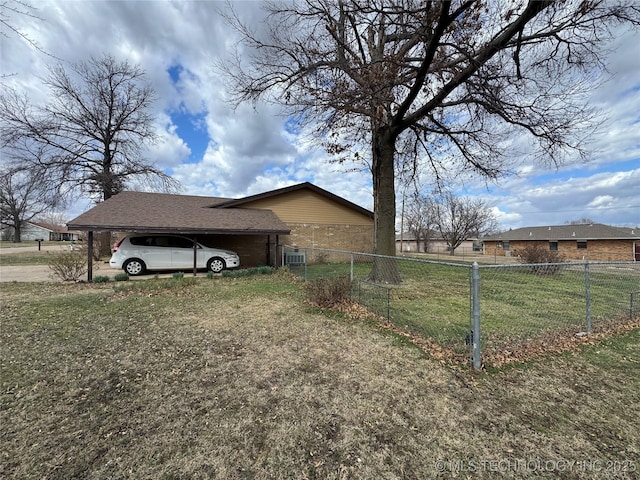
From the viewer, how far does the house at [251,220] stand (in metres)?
10.7

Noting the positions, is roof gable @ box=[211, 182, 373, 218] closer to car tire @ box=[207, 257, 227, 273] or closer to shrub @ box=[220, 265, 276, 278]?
car tire @ box=[207, 257, 227, 273]

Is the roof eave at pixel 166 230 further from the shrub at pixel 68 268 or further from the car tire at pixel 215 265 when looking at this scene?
the car tire at pixel 215 265

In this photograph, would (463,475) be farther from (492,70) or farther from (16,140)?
(16,140)

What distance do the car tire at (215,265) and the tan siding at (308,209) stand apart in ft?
14.4

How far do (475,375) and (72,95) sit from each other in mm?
27672

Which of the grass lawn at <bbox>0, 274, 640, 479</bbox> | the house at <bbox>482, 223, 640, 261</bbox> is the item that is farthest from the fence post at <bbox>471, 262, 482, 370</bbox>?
the house at <bbox>482, 223, 640, 261</bbox>

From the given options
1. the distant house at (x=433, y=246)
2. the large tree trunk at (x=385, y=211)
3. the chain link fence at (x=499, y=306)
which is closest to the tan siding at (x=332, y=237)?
the chain link fence at (x=499, y=306)

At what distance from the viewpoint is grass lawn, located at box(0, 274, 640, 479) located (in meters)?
2.10

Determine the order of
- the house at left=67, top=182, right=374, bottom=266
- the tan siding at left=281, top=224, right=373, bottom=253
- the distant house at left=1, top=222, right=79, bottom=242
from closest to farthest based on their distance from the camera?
the house at left=67, top=182, right=374, bottom=266
the tan siding at left=281, top=224, right=373, bottom=253
the distant house at left=1, top=222, right=79, bottom=242

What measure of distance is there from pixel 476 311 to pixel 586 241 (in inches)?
1626

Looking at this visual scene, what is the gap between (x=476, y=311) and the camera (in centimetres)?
343

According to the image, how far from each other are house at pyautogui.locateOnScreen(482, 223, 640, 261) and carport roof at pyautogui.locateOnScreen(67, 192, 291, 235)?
24665 millimetres

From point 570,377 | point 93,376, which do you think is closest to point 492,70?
point 570,377

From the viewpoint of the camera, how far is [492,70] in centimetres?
693
